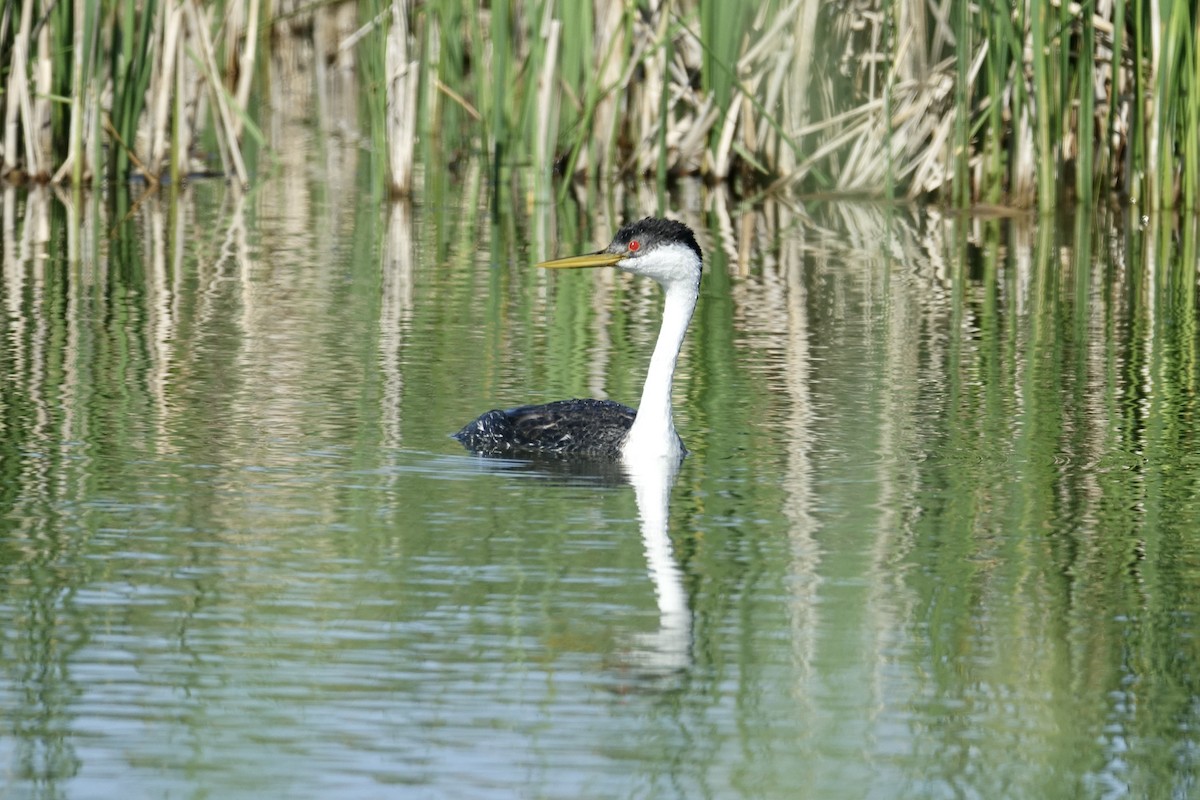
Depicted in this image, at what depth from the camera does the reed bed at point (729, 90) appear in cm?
1531

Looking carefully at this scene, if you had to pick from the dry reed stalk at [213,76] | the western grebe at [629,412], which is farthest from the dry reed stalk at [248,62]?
the western grebe at [629,412]

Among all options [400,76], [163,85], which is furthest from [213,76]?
[400,76]

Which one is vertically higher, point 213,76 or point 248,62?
point 248,62

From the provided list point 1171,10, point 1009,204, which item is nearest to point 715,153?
point 1009,204

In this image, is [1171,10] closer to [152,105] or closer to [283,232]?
[283,232]

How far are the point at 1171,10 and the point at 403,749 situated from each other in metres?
11.4

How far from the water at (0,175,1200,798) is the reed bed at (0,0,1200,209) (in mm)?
3173

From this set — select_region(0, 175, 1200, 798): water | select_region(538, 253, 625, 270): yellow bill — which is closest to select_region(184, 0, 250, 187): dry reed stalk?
select_region(0, 175, 1200, 798): water

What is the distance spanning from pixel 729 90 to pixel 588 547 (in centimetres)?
1061

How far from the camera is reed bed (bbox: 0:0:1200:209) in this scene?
50.2ft

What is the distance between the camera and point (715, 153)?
17.8 meters

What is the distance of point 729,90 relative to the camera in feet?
54.7

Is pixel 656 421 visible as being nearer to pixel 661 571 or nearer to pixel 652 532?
pixel 652 532

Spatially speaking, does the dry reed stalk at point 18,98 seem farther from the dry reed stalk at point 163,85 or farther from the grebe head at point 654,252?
the grebe head at point 654,252
